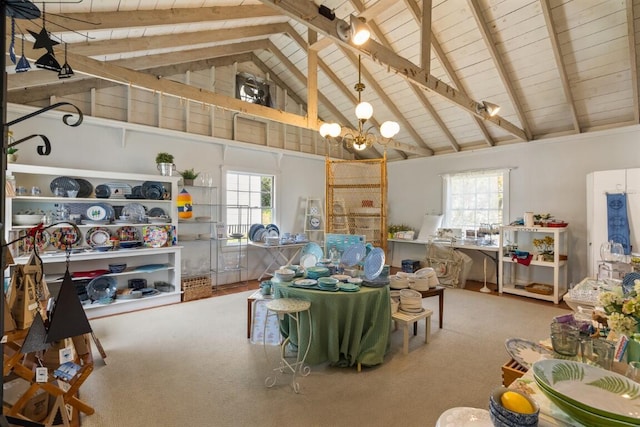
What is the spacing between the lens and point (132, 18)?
9.23ft

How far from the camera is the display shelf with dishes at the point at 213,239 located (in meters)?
5.07

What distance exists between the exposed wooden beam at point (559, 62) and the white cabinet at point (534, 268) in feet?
5.41

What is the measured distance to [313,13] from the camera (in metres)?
2.42

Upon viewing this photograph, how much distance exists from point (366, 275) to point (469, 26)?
10.7 ft

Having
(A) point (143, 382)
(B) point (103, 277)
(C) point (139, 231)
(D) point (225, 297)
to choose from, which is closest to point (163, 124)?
(C) point (139, 231)

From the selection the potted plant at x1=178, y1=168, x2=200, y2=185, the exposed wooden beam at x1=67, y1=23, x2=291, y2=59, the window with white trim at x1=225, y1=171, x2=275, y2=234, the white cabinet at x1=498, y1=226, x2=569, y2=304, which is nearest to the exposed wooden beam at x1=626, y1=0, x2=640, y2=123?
the white cabinet at x1=498, y1=226, x2=569, y2=304

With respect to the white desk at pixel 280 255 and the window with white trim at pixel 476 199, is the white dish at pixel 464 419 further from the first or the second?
the window with white trim at pixel 476 199

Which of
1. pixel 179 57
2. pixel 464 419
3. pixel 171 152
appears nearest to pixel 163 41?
pixel 179 57

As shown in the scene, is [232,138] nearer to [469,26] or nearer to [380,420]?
[469,26]

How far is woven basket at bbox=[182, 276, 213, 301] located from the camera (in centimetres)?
460

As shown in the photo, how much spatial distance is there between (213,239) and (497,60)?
15.9 ft

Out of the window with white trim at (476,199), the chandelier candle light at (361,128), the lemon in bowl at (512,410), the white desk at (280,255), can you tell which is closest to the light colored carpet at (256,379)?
the lemon in bowl at (512,410)

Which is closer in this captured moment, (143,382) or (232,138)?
(143,382)

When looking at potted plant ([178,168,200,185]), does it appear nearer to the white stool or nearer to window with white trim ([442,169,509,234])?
the white stool
